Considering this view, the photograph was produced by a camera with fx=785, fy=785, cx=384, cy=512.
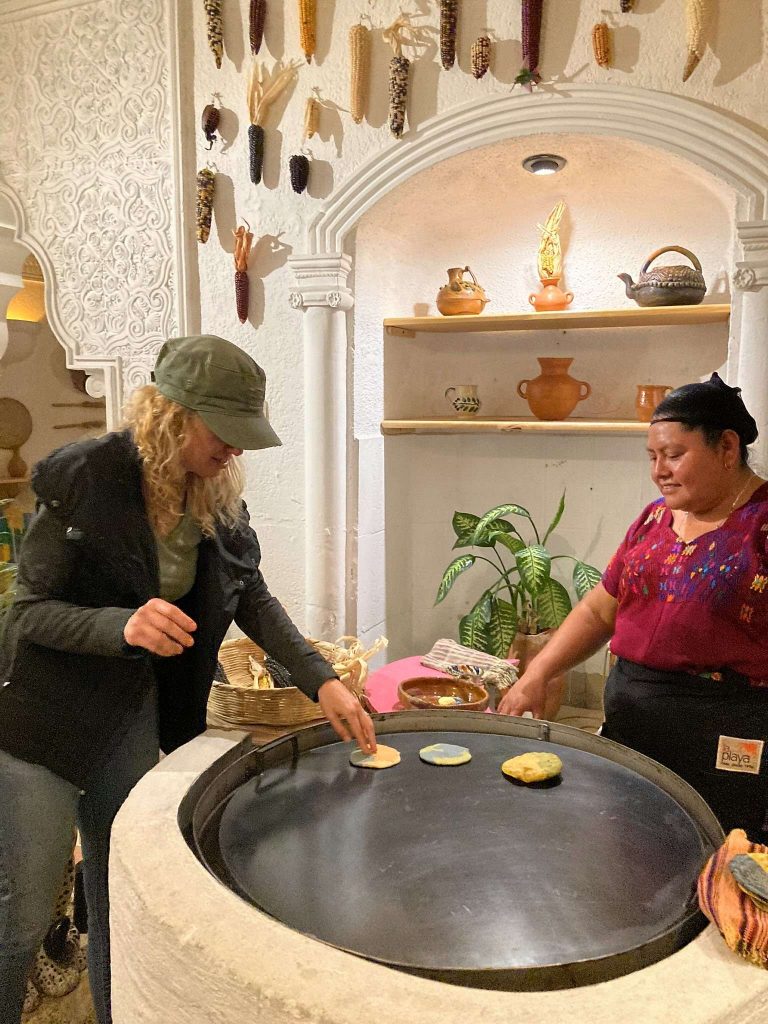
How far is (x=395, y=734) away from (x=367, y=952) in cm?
60

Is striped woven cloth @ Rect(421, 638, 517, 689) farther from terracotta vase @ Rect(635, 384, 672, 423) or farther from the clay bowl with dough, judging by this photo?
terracotta vase @ Rect(635, 384, 672, 423)

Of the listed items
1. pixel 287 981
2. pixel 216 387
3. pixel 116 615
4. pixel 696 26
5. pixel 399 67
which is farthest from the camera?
pixel 399 67

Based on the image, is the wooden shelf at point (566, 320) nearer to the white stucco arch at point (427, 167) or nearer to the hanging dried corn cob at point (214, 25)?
the white stucco arch at point (427, 167)

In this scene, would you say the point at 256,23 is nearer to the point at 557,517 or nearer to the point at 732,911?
the point at 557,517

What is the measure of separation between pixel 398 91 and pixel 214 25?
706mm

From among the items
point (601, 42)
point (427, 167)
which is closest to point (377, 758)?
point (427, 167)

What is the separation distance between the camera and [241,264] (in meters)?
2.62

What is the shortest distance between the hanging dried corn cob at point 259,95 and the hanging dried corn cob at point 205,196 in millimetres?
173

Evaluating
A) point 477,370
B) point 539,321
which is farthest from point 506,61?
point 477,370

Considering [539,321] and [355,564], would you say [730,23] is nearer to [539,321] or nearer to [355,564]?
[539,321]

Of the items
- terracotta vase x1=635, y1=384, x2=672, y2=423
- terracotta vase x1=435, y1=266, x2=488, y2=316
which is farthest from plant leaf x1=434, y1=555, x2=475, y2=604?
terracotta vase x1=435, y1=266, x2=488, y2=316

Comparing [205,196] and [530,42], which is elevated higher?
[530,42]

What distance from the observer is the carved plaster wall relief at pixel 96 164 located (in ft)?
8.93

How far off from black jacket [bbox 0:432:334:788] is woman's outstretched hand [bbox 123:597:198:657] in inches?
3.1
